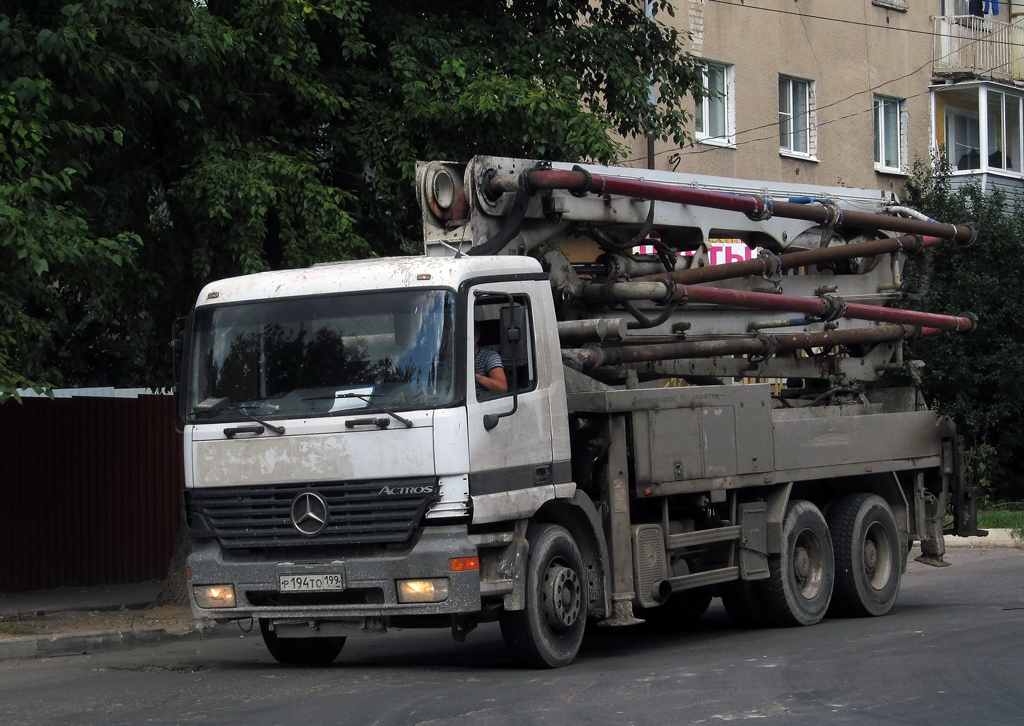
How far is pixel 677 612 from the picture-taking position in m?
12.5

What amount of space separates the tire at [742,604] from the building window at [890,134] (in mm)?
19212

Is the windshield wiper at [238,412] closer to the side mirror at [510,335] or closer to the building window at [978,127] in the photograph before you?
the side mirror at [510,335]

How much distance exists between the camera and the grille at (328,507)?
28.0 ft

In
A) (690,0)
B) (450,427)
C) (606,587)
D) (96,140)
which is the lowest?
(606,587)

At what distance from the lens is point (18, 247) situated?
1033 centimetres

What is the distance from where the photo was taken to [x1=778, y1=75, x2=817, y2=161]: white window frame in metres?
27.1

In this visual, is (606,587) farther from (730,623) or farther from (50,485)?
(50,485)

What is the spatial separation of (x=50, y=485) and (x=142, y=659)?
5.09 m

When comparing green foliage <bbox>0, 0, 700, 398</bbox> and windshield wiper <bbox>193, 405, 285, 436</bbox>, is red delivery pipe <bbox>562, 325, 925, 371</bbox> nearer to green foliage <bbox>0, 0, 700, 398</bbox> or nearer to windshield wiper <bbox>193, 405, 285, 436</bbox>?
windshield wiper <bbox>193, 405, 285, 436</bbox>

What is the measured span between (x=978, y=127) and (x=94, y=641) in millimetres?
24045

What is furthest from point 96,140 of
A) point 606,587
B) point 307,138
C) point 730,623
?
point 730,623

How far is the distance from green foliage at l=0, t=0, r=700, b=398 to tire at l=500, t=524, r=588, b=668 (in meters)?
3.93

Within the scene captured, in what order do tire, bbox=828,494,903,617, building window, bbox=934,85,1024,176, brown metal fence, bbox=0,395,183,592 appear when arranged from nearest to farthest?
tire, bbox=828,494,903,617 → brown metal fence, bbox=0,395,183,592 → building window, bbox=934,85,1024,176

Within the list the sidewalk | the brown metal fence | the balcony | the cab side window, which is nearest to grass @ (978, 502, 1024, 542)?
the balcony
